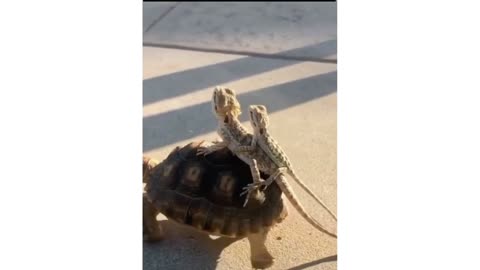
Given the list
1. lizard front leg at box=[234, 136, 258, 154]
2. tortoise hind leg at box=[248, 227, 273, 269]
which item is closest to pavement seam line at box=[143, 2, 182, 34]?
lizard front leg at box=[234, 136, 258, 154]

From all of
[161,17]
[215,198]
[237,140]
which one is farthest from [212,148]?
[161,17]

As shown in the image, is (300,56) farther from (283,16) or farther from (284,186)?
(284,186)

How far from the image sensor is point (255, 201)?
2.55 metres

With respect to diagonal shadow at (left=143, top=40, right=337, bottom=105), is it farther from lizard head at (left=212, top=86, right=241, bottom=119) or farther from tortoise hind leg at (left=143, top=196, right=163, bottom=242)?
lizard head at (left=212, top=86, right=241, bottom=119)

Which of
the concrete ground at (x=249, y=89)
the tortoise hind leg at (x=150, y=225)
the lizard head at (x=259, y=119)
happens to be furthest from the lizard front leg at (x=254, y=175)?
the tortoise hind leg at (x=150, y=225)

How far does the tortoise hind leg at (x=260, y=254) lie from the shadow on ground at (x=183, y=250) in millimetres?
166

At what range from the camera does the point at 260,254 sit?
2.65 meters

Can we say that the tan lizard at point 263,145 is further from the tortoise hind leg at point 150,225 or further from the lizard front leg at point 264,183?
the tortoise hind leg at point 150,225

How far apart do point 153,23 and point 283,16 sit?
136 cm

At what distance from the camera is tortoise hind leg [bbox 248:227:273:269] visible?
2.62 metres

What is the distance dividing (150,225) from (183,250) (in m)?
0.19

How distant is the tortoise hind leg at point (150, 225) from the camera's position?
9.02 ft

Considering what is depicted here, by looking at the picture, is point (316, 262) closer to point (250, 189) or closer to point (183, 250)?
point (250, 189)

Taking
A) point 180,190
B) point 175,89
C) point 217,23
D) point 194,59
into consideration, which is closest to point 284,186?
point 180,190
